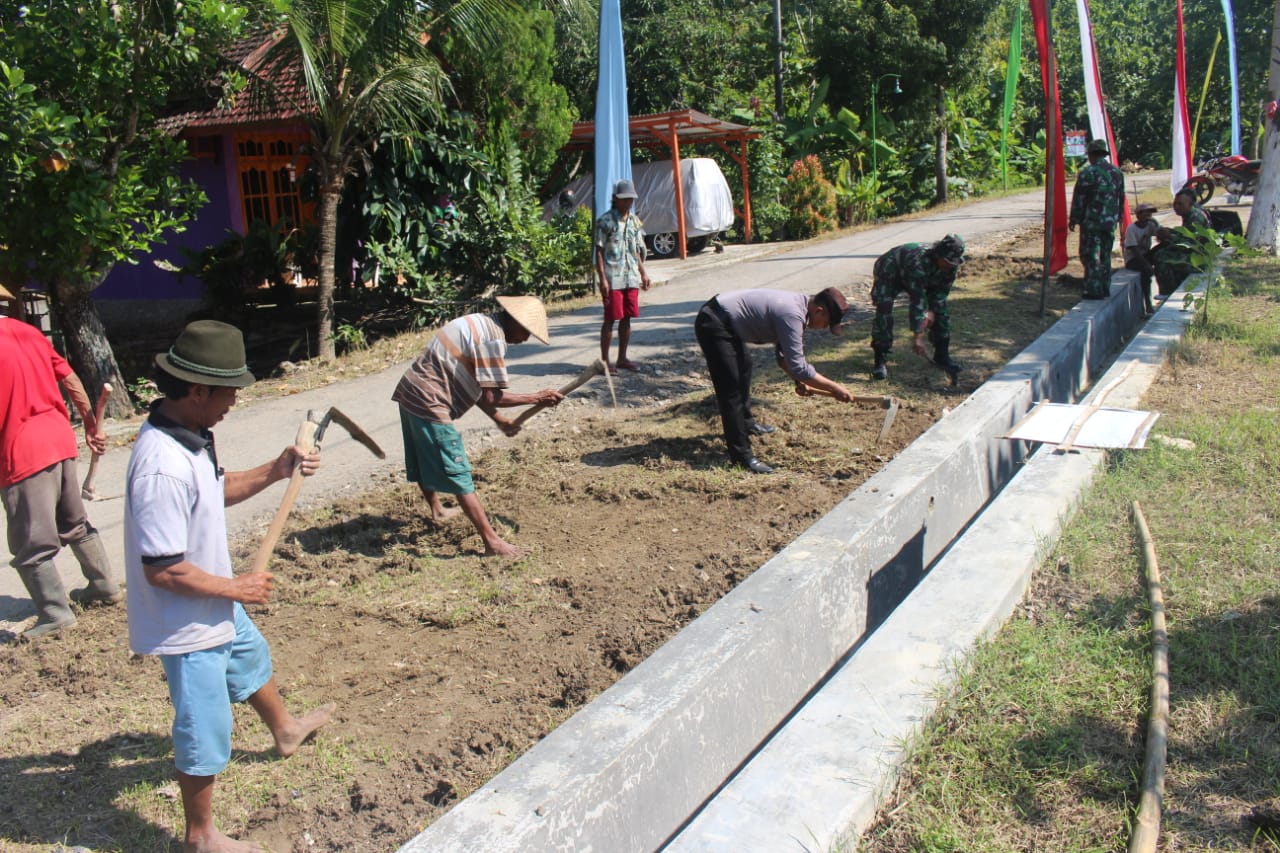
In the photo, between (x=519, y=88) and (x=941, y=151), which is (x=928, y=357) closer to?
(x=519, y=88)

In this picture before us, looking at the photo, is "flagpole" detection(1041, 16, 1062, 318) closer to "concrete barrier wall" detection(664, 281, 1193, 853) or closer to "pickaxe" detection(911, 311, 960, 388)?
"pickaxe" detection(911, 311, 960, 388)

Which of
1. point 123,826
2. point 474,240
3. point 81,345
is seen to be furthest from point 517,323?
point 474,240

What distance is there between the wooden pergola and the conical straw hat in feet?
38.5

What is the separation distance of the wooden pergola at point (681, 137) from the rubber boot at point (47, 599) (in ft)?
41.9

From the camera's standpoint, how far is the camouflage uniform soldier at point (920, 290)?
7.83 metres

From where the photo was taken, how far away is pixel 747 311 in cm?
636

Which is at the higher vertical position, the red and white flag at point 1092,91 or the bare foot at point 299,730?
the red and white flag at point 1092,91

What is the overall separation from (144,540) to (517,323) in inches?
101

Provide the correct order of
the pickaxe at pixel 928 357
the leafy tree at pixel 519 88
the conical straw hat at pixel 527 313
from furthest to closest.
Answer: the leafy tree at pixel 519 88
the pickaxe at pixel 928 357
the conical straw hat at pixel 527 313

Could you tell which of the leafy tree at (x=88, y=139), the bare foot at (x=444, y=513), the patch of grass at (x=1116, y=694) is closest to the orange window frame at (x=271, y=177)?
the leafy tree at (x=88, y=139)

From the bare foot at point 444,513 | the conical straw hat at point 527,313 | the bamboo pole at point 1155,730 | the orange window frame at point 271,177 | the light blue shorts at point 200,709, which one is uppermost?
the orange window frame at point 271,177

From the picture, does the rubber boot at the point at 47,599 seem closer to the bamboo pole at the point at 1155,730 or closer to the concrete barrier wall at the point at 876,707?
the concrete barrier wall at the point at 876,707

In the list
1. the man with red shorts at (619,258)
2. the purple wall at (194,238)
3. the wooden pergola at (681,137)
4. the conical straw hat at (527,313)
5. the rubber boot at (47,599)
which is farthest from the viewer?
the wooden pergola at (681,137)

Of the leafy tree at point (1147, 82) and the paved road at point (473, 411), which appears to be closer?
the paved road at point (473, 411)
